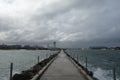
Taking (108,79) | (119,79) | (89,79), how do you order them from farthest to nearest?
1. (119,79)
2. (108,79)
3. (89,79)

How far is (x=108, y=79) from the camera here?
74.1 ft

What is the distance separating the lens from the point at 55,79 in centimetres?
1316

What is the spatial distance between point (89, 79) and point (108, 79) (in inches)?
401

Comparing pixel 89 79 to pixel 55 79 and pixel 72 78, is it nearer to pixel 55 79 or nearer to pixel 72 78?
pixel 72 78

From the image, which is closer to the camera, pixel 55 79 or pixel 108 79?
pixel 55 79

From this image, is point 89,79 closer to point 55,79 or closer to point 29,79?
point 55,79

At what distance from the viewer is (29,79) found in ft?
43.0

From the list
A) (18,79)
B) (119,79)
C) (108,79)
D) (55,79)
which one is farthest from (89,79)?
(119,79)

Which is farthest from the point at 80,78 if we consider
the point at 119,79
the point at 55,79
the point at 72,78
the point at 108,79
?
the point at 119,79

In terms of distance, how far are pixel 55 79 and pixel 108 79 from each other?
35.6 ft

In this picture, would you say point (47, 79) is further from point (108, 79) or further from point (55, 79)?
point (108, 79)

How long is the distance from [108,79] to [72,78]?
995 centimetres

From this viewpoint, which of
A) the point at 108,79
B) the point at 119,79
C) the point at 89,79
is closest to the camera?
the point at 89,79

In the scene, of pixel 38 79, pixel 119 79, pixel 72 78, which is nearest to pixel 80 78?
pixel 72 78
